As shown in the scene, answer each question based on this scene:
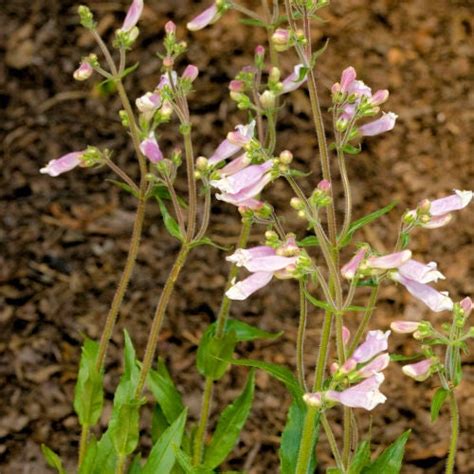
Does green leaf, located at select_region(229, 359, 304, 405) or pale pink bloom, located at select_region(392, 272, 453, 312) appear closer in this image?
pale pink bloom, located at select_region(392, 272, 453, 312)

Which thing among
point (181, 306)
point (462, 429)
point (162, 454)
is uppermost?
point (162, 454)

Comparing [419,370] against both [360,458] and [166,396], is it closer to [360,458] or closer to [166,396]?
[360,458]

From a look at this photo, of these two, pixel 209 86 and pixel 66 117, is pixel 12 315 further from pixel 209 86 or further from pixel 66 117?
pixel 209 86

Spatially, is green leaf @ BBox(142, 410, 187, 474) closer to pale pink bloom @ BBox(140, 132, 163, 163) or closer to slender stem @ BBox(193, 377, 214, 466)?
slender stem @ BBox(193, 377, 214, 466)

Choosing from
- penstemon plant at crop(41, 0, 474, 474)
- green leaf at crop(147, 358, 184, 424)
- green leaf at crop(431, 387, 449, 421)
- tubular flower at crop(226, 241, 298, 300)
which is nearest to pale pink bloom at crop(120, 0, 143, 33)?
penstemon plant at crop(41, 0, 474, 474)

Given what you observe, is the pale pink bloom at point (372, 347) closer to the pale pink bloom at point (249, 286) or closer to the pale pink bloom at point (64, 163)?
the pale pink bloom at point (249, 286)

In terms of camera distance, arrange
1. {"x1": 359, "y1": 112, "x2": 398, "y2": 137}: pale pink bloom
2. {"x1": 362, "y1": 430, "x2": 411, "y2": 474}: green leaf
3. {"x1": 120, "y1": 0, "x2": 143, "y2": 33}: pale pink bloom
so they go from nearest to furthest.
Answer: {"x1": 359, "y1": 112, "x2": 398, "y2": 137}: pale pink bloom
{"x1": 362, "y1": 430, "x2": 411, "y2": 474}: green leaf
{"x1": 120, "y1": 0, "x2": 143, "y2": 33}: pale pink bloom

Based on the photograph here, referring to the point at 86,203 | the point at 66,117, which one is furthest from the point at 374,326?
the point at 66,117

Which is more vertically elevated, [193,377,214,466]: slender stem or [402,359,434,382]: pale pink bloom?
[402,359,434,382]: pale pink bloom
